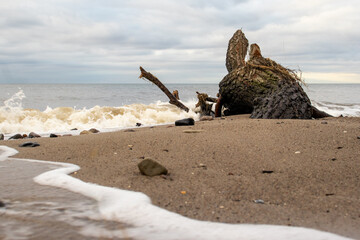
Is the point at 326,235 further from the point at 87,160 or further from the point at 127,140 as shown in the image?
the point at 127,140

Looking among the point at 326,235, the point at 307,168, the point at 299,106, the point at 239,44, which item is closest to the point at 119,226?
the point at 326,235

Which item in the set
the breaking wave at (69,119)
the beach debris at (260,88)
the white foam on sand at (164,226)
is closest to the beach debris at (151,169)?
the white foam on sand at (164,226)

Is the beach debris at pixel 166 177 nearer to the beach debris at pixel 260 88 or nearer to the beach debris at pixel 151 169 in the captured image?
the beach debris at pixel 151 169

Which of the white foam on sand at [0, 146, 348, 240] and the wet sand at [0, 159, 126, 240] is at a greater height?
the wet sand at [0, 159, 126, 240]

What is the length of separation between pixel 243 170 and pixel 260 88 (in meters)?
5.50

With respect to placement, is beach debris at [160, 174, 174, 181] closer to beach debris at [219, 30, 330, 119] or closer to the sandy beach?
the sandy beach

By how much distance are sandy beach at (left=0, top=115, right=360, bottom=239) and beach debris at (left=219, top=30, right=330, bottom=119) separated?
1679mm

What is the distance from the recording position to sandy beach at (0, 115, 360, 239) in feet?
6.82

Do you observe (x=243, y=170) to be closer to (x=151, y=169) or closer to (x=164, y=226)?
(x=151, y=169)

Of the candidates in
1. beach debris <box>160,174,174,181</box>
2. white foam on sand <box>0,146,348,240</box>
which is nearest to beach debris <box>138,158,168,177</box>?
beach debris <box>160,174,174,181</box>

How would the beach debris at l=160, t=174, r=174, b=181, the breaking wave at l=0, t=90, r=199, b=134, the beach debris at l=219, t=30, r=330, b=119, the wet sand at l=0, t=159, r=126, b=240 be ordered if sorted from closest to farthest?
the wet sand at l=0, t=159, r=126, b=240, the beach debris at l=160, t=174, r=174, b=181, the beach debris at l=219, t=30, r=330, b=119, the breaking wave at l=0, t=90, r=199, b=134

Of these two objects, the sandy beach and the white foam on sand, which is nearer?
the white foam on sand

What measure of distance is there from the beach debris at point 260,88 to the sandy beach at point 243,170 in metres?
1.68

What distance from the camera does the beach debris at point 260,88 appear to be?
646 centimetres
